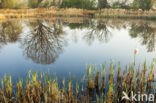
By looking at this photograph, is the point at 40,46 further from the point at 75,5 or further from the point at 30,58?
the point at 75,5

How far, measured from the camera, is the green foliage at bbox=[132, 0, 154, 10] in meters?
32.6

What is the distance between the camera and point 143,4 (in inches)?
1312

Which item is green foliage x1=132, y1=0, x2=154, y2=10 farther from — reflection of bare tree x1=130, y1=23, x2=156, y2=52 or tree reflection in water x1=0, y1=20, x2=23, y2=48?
tree reflection in water x1=0, y1=20, x2=23, y2=48

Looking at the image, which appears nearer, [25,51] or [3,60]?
[3,60]

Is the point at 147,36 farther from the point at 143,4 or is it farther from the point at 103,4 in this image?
the point at 103,4

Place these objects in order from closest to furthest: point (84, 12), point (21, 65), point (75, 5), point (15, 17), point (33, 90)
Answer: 1. point (33, 90)
2. point (21, 65)
3. point (15, 17)
4. point (84, 12)
5. point (75, 5)

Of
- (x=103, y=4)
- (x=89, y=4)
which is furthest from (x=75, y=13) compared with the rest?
(x=103, y=4)

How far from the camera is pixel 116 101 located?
12.8ft

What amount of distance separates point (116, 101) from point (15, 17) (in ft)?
92.1

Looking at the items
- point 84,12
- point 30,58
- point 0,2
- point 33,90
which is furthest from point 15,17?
point 33,90

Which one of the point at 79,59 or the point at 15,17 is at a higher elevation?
the point at 15,17

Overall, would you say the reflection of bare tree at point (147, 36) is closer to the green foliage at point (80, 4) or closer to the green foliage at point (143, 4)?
the green foliage at point (143, 4)

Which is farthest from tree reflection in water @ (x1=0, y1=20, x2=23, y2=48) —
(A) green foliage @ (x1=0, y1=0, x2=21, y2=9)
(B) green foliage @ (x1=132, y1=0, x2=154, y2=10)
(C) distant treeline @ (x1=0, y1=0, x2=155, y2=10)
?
(B) green foliage @ (x1=132, y1=0, x2=154, y2=10)

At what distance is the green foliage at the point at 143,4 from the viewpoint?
107 ft
